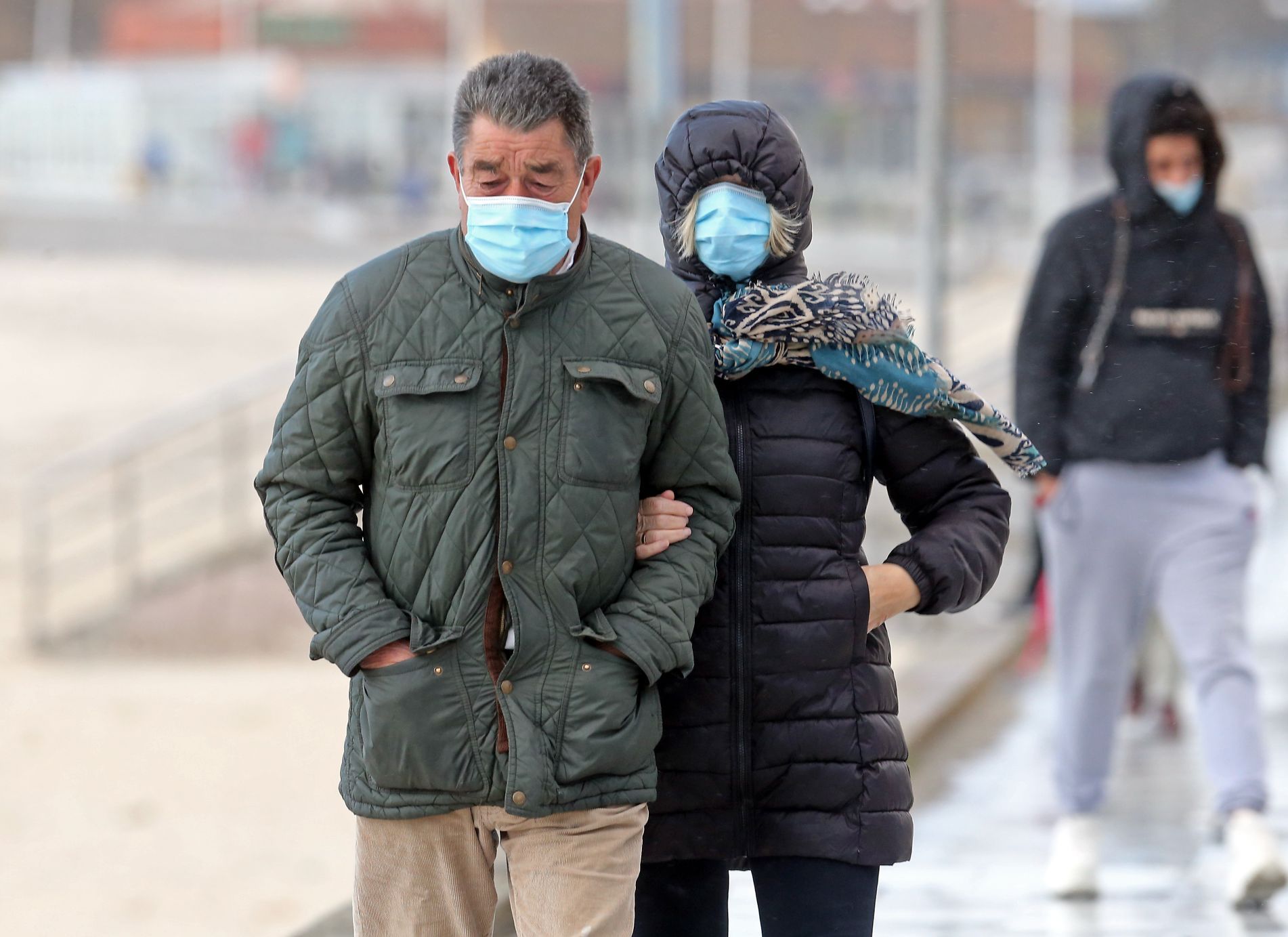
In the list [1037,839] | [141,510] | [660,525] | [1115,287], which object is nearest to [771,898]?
[660,525]

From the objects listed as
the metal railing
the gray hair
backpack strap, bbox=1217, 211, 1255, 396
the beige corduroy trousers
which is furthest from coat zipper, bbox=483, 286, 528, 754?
the metal railing

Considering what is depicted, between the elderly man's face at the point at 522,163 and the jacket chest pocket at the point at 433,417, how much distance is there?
8.2 inches

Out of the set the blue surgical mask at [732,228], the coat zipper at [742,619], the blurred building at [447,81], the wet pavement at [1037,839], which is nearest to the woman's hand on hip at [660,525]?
the coat zipper at [742,619]

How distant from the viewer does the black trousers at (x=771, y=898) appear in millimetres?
2939

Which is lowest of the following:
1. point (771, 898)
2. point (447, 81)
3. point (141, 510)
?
point (141, 510)

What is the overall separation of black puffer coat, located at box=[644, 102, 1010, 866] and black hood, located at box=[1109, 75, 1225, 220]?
→ 226 cm

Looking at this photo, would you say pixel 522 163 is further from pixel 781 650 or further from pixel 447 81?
pixel 447 81

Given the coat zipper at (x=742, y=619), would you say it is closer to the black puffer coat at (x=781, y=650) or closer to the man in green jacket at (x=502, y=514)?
the black puffer coat at (x=781, y=650)

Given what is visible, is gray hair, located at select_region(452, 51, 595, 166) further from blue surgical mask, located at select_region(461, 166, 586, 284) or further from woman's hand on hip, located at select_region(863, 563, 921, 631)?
woman's hand on hip, located at select_region(863, 563, 921, 631)

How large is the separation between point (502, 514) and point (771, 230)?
65 centimetres

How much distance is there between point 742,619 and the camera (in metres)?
2.93

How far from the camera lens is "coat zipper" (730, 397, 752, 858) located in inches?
115

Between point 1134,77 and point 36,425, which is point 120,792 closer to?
point 1134,77

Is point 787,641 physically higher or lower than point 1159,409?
lower
